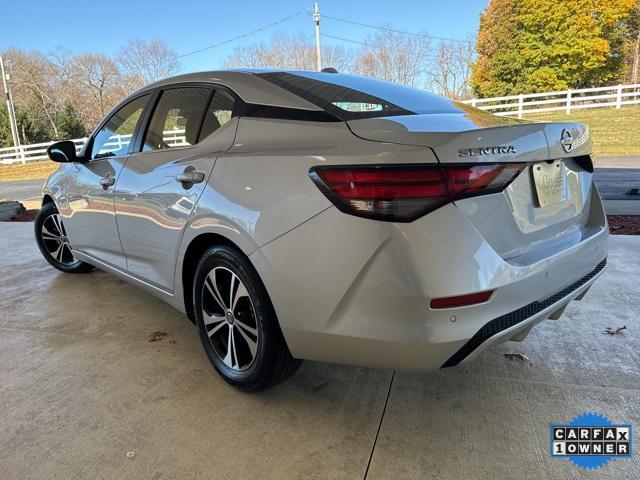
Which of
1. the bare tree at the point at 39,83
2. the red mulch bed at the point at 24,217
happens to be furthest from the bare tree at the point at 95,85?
the red mulch bed at the point at 24,217

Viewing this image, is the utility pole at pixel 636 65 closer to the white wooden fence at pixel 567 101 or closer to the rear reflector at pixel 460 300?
the white wooden fence at pixel 567 101

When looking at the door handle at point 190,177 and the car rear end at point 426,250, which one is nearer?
the car rear end at point 426,250

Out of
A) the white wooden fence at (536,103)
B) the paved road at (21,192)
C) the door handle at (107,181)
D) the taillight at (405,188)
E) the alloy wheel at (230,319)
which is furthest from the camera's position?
the white wooden fence at (536,103)

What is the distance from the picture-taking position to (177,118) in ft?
9.13

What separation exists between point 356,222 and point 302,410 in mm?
1022

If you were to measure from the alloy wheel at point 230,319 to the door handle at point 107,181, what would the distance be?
3.83ft

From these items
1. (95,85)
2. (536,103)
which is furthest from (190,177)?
(95,85)

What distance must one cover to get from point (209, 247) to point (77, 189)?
1.84 meters

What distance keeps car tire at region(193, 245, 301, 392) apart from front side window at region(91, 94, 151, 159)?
1.26 metres

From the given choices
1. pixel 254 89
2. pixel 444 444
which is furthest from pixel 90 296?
pixel 444 444

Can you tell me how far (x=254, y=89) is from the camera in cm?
229

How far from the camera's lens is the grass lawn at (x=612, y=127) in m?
15.4

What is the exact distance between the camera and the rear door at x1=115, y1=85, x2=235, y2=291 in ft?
7.77

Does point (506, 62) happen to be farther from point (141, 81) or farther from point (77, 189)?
point (77, 189)
